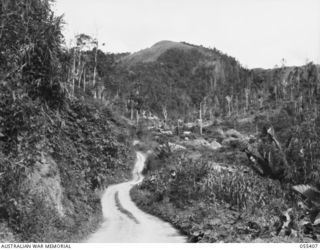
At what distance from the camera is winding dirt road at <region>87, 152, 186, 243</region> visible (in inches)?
602

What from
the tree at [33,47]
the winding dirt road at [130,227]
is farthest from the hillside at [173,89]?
the tree at [33,47]

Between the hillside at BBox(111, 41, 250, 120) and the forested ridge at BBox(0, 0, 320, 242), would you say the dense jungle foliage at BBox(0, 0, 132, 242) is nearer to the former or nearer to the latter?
the forested ridge at BBox(0, 0, 320, 242)

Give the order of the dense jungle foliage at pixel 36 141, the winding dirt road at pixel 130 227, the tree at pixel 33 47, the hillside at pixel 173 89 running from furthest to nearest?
the hillside at pixel 173 89, the winding dirt road at pixel 130 227, the tree at pixel 33 47, the dense jungle foliage at pixel 36 141

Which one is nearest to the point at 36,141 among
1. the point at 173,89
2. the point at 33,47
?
the point at 33,47

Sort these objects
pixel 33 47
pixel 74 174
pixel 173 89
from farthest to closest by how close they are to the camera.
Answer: pixel 173 89, pixel 74 174, pixel 33 47

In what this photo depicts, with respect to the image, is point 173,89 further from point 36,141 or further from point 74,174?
point 36,141

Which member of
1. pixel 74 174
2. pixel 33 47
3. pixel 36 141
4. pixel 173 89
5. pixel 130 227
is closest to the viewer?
pixel 36 141

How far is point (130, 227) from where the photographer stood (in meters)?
18.3

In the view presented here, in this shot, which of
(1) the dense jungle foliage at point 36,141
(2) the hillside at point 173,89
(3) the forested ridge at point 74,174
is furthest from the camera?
(2) the hillside at point 173,89

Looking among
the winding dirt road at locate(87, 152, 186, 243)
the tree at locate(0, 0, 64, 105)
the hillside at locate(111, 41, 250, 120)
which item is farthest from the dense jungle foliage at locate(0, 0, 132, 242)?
Result: the hillside at locate(111, 41, 250, 120)

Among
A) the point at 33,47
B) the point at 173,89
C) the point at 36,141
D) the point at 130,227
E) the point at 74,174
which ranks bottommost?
the point at 130,227

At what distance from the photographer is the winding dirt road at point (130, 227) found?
50.2 feet

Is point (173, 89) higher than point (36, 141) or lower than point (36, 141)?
higher

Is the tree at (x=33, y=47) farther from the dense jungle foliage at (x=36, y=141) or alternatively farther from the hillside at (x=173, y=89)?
the hillside at (x=173, y=89)
